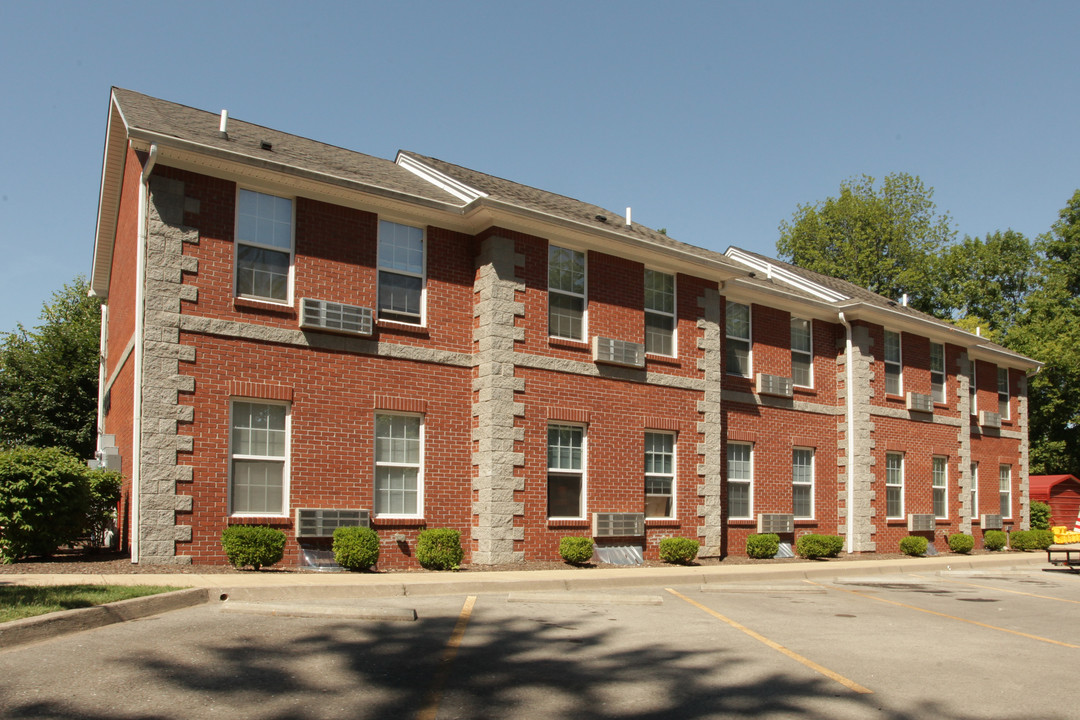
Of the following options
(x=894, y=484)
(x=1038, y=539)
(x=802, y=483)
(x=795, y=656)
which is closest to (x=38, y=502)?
(x=795, y=656)

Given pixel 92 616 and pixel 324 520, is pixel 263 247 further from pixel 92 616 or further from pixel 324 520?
pixel 92 616

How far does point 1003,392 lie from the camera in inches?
1247

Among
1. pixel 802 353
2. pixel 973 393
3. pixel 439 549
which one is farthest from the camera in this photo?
pixel 973 393

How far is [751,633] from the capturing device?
9625mm

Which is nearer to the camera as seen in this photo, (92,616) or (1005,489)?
(92,616)

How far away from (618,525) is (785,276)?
12940 millimetres

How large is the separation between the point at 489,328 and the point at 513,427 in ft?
6.13

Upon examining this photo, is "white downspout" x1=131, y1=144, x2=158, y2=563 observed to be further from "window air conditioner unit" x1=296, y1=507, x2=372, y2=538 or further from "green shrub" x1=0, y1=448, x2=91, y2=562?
"window air conditioner unit" x1=296, y1=507, x2=372, y2=538

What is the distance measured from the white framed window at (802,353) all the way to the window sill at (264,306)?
13.9 m

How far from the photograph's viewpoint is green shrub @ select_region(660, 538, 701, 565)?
18312 mm

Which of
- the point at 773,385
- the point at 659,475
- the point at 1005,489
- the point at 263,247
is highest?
the point at 263,247

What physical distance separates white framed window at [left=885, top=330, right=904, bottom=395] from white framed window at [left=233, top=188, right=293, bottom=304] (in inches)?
701

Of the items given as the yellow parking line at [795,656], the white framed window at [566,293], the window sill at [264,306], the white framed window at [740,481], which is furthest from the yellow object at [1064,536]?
the window sill at [264,306]

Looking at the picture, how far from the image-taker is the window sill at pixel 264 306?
571 inches
